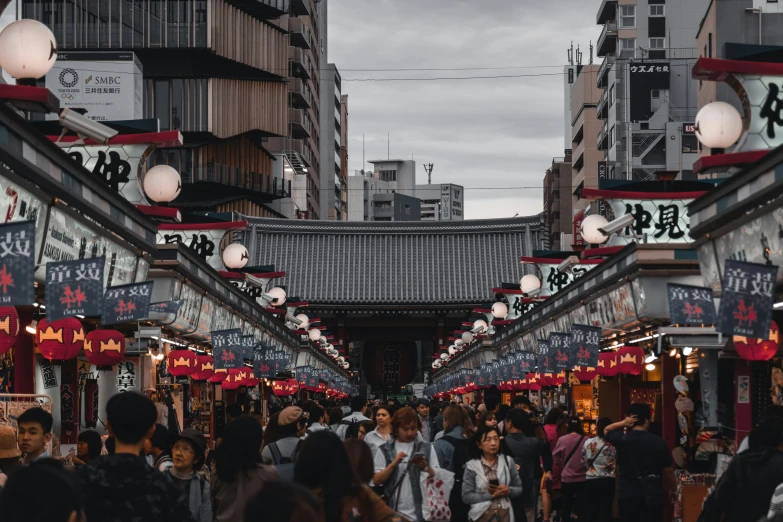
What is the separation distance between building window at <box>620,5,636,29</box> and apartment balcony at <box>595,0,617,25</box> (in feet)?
4.03

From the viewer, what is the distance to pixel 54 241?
12758mm

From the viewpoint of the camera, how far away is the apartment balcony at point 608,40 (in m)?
65.6

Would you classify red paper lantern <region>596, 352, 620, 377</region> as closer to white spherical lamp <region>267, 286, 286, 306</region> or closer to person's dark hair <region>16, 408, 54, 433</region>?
person's dark hair <region>16, 408, 54, 433</region>

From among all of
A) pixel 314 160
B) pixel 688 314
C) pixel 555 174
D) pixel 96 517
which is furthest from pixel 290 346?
pixel 314 160

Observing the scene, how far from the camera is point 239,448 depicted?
25.8 feet

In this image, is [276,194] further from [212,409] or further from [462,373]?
[212,409]

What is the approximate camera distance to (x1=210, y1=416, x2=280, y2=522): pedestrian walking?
25.6ft

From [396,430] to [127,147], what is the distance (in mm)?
7695

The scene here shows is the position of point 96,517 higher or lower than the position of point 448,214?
lower

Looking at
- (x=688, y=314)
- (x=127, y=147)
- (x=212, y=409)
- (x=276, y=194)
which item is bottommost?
(x=212, y=409)

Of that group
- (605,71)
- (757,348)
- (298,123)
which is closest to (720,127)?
(757,348)

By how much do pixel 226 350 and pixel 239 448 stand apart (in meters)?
13.2

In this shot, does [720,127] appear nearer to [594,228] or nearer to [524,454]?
[524,454]

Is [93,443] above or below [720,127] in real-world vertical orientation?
below
